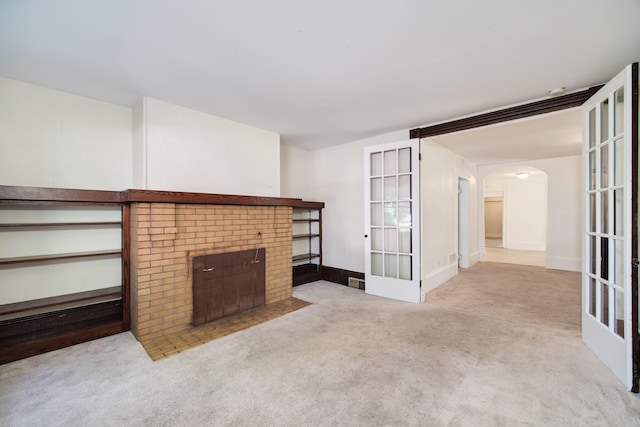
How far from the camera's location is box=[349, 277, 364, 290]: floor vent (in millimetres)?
4363

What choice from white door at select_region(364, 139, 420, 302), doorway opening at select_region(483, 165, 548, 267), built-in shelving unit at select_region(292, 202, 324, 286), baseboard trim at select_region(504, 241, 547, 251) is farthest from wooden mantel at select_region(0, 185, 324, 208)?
baseboard trim at select_region(504, 241, 547, 251)

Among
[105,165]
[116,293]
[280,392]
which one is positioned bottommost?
[280,392]

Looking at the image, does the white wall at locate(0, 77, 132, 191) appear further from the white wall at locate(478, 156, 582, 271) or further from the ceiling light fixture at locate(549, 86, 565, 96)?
the white wall at locate(478, 156, 582, 271)

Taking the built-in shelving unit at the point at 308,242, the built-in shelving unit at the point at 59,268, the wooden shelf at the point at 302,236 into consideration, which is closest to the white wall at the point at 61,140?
the built-in shelving unit at the point at 59,268

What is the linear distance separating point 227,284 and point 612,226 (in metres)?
3.69

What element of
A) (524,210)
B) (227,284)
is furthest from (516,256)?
(227,284)

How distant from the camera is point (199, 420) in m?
1.60

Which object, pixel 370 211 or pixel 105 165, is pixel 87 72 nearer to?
pixel 105 165

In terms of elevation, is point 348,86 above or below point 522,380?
above

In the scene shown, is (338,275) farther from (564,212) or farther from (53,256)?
(564,212)

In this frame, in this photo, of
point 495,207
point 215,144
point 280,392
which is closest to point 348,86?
point 215,144

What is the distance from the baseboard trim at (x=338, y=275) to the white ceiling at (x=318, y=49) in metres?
2.71

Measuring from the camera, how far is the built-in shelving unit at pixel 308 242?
4.84 m

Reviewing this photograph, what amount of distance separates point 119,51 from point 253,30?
1.11 meters
